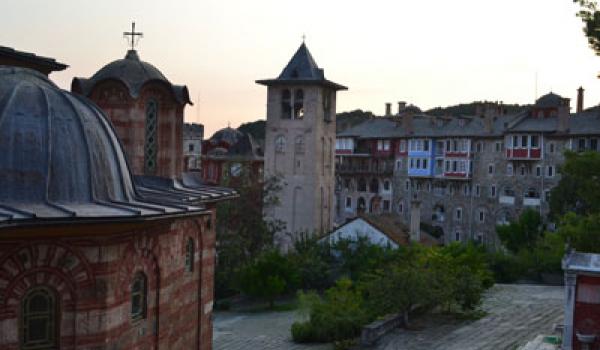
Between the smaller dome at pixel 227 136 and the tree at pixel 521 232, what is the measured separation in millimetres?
27219

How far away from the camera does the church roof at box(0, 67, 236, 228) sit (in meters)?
9.47

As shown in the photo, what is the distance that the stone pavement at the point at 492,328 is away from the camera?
69.9ft

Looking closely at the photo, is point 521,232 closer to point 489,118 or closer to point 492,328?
point 489,118

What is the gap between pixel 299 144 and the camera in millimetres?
47375

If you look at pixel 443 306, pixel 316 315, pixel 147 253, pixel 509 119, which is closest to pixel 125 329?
pixel 147 253

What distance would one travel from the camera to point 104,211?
377 inches

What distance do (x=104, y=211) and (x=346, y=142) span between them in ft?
184

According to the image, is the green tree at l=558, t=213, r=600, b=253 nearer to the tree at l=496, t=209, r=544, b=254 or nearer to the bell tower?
the tree at l=496, t=209, r=544, b=254

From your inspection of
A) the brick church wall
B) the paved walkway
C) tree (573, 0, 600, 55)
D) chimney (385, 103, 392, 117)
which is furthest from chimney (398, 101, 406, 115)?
the brick church wall

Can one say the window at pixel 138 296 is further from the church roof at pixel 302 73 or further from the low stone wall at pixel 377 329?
the church roof at pixel 302 73

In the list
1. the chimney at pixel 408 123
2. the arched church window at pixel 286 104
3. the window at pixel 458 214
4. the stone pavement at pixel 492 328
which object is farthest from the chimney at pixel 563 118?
the stone pavement at pixel 492 328

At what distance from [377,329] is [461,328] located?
278cm

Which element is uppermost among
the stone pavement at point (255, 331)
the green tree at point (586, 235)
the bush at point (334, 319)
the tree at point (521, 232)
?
the green tree at point (586, 235)

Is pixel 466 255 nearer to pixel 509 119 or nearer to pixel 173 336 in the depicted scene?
pixel 173 336
